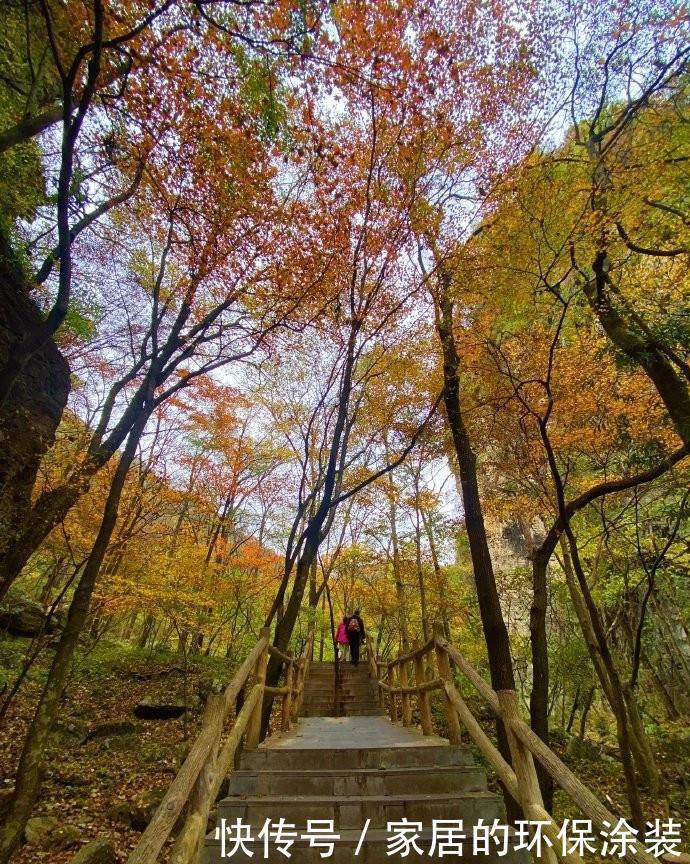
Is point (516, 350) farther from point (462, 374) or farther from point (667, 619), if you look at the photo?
point (667, 619)

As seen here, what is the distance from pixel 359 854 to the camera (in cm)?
270

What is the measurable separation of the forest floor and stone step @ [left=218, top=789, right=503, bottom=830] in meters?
4.06

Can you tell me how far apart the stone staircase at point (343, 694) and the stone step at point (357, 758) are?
5.78 meters

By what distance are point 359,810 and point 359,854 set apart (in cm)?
37

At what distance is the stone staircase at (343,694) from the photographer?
9.58 meters

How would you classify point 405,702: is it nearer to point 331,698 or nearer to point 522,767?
point 522,767

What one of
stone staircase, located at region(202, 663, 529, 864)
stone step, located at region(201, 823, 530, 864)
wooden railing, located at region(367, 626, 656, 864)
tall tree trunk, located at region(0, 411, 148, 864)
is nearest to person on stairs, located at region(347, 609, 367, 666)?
stone staircase, located at region(202, 663, 529, 864)

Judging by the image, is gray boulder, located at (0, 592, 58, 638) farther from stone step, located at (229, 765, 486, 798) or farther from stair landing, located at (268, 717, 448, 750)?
stone step, located at (229, 765, 486, 798)

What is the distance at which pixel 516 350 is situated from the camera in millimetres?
9719

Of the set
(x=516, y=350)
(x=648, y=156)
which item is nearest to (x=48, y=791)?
(x=516, y=350)

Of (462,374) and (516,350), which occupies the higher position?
(516,350)

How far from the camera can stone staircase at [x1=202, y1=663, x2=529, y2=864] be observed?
2.74m

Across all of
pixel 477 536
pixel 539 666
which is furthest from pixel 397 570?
pixel 539 666

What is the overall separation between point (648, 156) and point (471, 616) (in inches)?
497
